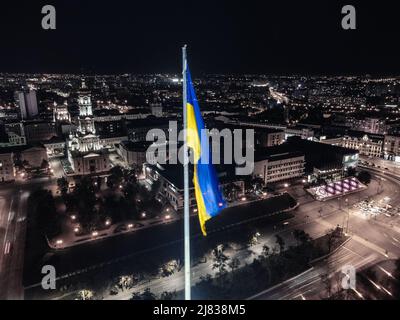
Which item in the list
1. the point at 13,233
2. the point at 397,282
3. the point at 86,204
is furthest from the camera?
the point at 86,204

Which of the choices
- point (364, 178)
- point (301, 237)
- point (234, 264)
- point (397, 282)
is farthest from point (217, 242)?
point (364, 178)

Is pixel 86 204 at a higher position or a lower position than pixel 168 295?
higher

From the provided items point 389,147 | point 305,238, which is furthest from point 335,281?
point 389,147

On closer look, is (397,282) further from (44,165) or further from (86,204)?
(44,165)

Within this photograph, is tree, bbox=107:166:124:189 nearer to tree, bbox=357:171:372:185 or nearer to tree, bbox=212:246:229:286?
tree, bbox=212:246:229:286

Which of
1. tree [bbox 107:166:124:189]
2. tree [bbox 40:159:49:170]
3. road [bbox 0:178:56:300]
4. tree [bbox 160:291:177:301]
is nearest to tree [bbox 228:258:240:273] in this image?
tree [bbox 160:291:177:301]

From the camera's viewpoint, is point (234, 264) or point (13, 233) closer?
point (234, 264)

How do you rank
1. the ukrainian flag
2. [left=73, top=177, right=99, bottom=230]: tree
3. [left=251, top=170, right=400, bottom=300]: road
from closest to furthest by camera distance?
the ukrainian flag
[left=251, top=170, right=400, bottom=300]: road
[left=73, top=177, right=99, bottom=230]: tree
